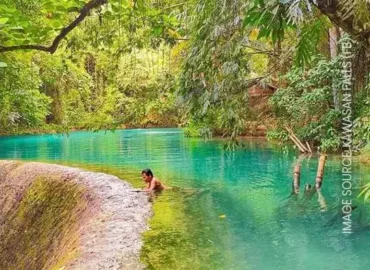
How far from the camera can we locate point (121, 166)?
1359 centimetres

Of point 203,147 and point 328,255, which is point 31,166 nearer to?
point 328,255

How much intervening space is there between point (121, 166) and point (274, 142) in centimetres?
685

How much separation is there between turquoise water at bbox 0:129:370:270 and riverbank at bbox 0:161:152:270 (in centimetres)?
33

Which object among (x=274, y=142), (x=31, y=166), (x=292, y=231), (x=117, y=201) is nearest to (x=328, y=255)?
(x=292, y=231)

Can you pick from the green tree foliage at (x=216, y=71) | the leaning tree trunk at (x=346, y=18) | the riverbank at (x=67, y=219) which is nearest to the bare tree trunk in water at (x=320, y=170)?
the green tree foliage at (x=216, y=71)

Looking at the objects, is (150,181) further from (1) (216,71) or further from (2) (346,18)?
(2) (346,18)

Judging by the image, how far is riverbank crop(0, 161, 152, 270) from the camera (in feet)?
15.7

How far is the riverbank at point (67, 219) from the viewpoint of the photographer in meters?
4.79

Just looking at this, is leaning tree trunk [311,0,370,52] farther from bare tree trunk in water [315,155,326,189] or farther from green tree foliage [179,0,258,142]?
bare tree trunk in water [315,155,326,189]

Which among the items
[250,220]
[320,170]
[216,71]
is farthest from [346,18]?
[320,170]

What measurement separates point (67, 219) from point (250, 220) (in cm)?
306

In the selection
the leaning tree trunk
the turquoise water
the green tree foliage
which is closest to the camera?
the leaning tree trunk

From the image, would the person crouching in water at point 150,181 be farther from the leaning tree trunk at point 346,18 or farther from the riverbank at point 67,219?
the leaning tree trunk at point 346,18

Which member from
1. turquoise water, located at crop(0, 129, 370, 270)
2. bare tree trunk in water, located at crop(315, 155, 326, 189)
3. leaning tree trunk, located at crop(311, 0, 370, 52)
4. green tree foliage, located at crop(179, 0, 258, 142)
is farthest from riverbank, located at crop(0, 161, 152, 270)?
leaning tree trunk, located at crop(311, 0, 370, 52)
